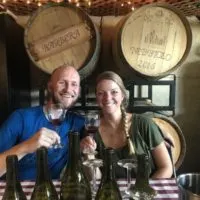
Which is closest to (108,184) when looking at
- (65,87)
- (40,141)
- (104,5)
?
(40,141)

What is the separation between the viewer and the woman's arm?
1.52 meters

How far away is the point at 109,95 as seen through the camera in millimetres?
1566

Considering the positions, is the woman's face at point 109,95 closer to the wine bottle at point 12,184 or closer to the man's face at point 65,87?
the man's face at point 65,87

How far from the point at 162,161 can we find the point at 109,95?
1.49ft

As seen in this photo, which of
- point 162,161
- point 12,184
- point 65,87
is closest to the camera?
point 12,184

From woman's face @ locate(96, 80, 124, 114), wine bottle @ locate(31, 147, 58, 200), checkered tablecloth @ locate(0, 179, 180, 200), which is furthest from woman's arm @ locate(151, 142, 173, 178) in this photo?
wine bottle @ locate(31, 147, 58, 200)

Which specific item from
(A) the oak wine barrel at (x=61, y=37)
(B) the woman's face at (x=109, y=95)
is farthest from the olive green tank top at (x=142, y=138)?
(A) the oak wine barrel at (x=61, y=37)

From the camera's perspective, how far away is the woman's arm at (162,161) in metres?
1.52

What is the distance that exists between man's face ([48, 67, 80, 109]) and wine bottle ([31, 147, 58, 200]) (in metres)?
0.79

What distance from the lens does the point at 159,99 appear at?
279cm

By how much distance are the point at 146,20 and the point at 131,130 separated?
0.73 m

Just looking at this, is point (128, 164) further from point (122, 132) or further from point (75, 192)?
point (122, 132)

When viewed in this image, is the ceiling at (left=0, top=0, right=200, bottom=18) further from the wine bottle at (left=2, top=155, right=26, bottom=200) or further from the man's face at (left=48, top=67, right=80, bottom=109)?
the wine bottle at (left=2, top=155, right=26, bottom=200)

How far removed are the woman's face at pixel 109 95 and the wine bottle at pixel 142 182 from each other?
71 centimetres
